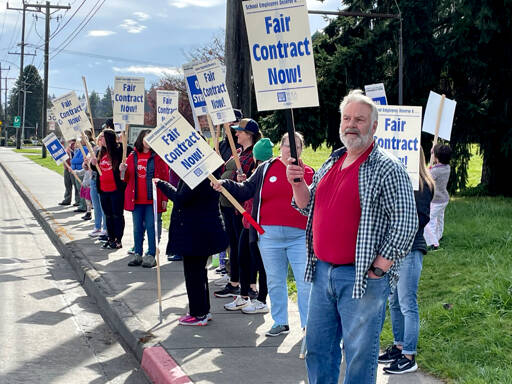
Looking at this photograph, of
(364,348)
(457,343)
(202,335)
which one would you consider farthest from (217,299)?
(364,348)

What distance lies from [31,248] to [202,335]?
6589mm

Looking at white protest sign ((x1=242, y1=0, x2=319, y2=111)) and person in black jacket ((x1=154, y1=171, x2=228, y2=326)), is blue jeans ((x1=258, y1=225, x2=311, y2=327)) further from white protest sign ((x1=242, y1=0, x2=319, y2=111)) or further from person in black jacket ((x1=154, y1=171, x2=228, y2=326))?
white protest sign ((x1=242, y1=0, x2=319, y2=111))

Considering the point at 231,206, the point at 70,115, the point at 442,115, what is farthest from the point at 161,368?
the point at 70,115

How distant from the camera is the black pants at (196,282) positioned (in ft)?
21.6

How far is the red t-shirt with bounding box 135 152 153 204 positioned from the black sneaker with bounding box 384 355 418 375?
5.10 m

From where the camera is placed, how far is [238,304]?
725cm

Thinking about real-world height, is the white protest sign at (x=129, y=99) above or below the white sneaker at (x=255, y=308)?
above

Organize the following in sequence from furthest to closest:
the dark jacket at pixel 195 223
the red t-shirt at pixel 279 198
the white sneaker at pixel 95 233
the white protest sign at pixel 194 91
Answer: the white sneaker at pixel 95 233, the white protest sign at pixel 194 91, the dark jacket at pixel 195 223, the red t-shirt at pixel 279 198

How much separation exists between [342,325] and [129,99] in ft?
25.0

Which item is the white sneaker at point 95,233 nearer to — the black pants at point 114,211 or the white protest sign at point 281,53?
the black pants at point 114,211

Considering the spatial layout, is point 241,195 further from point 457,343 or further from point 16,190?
point 16,190

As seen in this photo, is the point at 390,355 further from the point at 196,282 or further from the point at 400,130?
the point at 196,282

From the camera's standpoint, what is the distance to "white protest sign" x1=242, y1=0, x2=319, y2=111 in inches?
169

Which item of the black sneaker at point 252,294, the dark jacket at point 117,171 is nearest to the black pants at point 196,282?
the black sneaker at point 252,294
